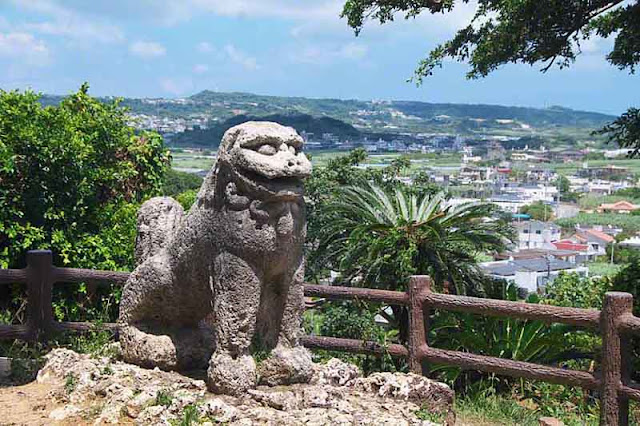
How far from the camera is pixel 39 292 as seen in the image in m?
6.98

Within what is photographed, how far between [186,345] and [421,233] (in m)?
3.45

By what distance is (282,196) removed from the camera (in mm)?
4848

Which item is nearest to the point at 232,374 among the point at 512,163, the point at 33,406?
the point at 33,406

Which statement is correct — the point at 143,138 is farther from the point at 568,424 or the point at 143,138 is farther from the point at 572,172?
the point at 572,172

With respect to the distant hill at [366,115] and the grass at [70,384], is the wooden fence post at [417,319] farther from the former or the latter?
the distant hill at [366,115]

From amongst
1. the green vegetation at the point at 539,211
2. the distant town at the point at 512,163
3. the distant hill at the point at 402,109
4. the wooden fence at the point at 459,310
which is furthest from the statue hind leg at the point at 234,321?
the green vegetation at the point at 539,211

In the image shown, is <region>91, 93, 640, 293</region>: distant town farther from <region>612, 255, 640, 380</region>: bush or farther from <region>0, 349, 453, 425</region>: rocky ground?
<region>612, 255, 640, 380</region>: bush

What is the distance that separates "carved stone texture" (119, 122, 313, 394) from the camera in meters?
4.86

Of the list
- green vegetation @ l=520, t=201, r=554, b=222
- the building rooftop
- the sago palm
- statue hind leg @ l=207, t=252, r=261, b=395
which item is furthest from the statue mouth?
green vegetation @ l=520, t=201, r=554, b=222

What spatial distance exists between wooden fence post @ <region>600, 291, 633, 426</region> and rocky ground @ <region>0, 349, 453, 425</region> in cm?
113

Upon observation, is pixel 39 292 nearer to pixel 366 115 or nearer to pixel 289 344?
pixel 289 344

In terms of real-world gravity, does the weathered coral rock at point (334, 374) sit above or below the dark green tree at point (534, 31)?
below

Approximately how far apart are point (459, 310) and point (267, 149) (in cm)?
232

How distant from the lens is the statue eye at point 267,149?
16.1ft
